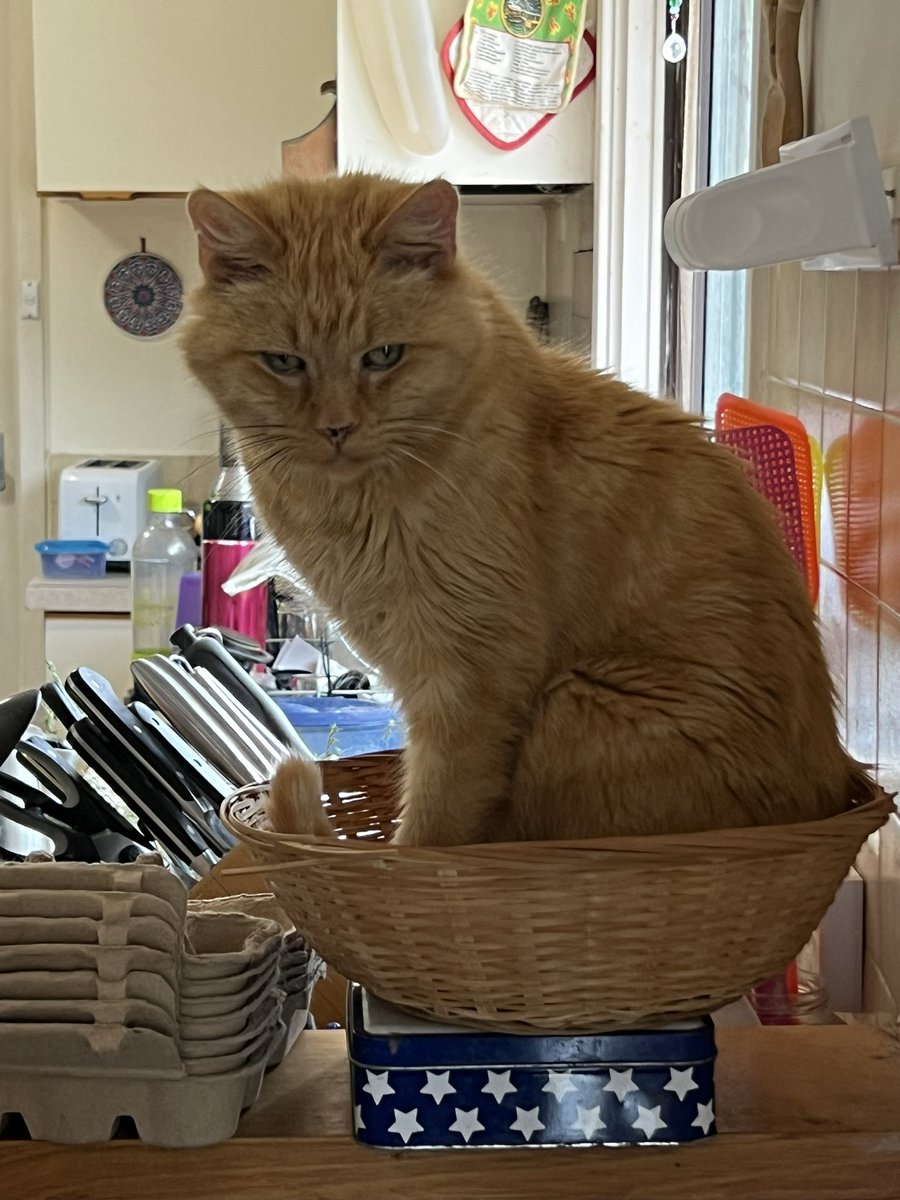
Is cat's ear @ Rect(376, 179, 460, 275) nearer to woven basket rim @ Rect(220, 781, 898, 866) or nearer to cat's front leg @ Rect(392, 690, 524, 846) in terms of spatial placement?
cat's front leg @ Rect(392, 690, 524, 846)

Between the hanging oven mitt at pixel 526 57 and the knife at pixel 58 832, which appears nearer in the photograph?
the knife at pixel 58 832

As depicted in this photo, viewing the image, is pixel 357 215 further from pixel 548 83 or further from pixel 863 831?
pixel 548 83

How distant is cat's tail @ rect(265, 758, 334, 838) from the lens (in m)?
0.97

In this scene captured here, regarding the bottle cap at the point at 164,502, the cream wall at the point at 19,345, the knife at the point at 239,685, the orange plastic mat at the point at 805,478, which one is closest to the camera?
the orange plastic mat at the point at 805,478

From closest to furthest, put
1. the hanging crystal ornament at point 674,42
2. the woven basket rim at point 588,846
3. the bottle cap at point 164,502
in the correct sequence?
the woven basket rim at point 588,846 < the hanging crystal ornament at point 674,42 < the bottle cap at point 164,502

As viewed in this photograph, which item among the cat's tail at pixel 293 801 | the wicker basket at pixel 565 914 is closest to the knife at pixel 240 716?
the cat's tail at pixel 293 801

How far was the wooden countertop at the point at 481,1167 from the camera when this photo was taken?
0.87 m

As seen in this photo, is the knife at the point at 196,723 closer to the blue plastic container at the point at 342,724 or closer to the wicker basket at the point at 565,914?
the blue plastic container at the point at 342,724

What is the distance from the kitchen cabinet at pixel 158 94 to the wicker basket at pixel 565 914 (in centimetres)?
311

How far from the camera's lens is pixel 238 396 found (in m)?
1.06

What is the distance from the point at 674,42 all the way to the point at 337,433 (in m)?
1.81

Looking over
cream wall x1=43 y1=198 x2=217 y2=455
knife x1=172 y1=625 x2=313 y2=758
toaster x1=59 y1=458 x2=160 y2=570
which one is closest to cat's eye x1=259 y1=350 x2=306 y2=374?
knife x1=172 y1=625 x2=313 y2=758

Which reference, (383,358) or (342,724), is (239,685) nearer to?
(342,724)

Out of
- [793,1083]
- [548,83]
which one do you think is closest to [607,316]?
[548,83]
